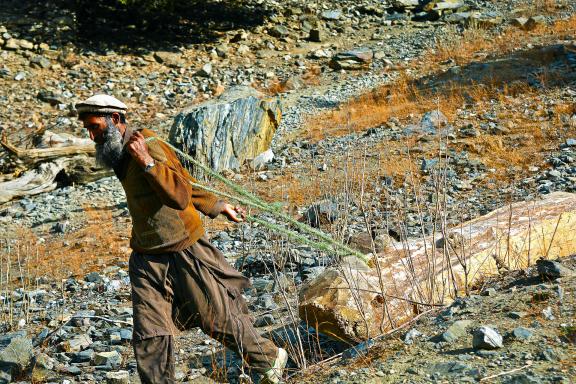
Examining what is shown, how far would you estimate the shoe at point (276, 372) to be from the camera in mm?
3998

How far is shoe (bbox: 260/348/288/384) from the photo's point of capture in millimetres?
3998

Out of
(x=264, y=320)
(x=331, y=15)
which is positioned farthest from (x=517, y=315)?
(x=331, y=15)

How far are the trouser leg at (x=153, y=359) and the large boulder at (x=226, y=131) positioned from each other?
242 inches

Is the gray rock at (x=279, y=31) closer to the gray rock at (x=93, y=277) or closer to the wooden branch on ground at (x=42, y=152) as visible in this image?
the wooden branch on ground at (x=42, y=152)

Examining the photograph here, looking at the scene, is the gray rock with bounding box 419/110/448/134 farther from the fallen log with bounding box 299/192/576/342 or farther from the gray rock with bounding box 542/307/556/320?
the gray rock with bounding box 542/307/556/320

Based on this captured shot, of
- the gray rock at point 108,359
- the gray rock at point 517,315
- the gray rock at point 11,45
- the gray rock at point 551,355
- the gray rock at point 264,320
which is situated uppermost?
the gray rock at point 551,355

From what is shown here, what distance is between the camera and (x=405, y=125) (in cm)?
1060

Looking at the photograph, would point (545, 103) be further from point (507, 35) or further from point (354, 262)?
point (354, 262)

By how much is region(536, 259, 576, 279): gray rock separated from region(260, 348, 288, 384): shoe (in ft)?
4.65

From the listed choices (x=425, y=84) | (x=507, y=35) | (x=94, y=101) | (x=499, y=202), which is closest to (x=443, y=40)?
(x=507, y=35)

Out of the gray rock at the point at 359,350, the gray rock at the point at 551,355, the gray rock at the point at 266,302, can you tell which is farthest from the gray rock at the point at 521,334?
the gray rock at the point at 266,302

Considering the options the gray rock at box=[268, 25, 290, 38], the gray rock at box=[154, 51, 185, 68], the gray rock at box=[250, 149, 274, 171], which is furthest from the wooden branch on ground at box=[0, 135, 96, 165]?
the gray rock at box=[268, 25, 290, 38]

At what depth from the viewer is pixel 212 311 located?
12.9 ft

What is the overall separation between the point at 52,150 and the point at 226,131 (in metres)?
2.03
